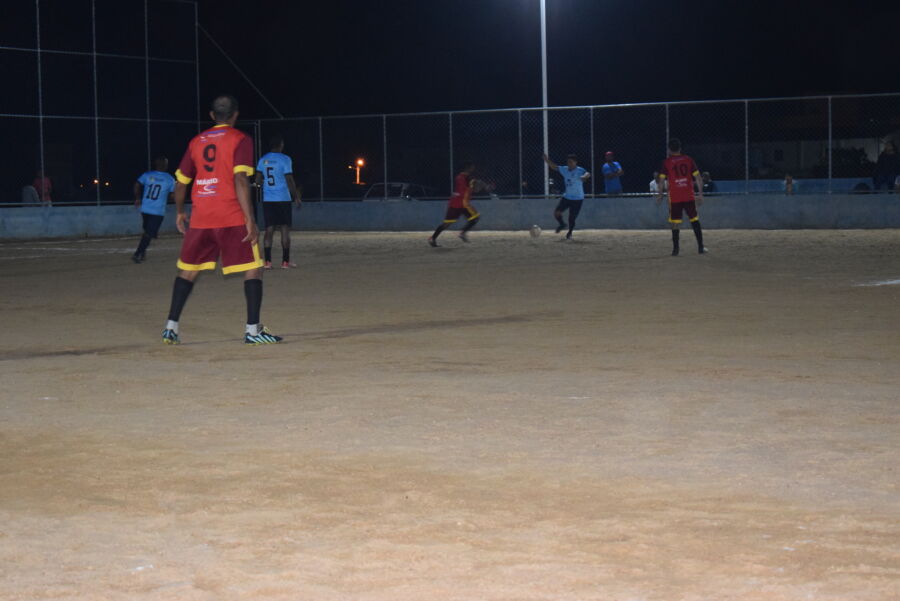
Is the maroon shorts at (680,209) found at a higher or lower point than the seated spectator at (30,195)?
lower

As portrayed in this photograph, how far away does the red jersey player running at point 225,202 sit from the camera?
10.2m

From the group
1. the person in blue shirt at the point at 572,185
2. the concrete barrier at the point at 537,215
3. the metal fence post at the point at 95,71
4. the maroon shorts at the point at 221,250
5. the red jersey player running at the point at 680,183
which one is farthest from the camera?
the metal fence post at the point at 95,71

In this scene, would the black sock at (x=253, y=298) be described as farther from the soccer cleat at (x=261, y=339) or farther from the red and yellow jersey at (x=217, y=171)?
the red and yellow jersey at (x=217, y=171)

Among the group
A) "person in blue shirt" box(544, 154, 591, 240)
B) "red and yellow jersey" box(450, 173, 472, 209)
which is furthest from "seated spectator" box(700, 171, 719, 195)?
"red and yellow jersey" box(450, 173, 472, 209)

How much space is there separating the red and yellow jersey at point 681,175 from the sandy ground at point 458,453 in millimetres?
8021

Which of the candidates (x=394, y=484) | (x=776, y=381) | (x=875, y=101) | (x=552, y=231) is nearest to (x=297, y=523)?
(x=394, y=484)

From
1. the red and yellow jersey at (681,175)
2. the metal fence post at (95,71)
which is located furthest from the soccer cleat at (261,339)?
the metal fence post at (95,71)

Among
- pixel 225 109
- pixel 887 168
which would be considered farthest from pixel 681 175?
pixel 225 109

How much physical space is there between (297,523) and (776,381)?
4.14 meters

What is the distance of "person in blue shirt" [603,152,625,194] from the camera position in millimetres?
33375

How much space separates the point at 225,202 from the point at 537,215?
80.1 feet

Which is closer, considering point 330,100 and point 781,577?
point 781,577

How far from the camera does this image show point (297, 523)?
5.02m

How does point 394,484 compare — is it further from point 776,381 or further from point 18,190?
point 18,190
